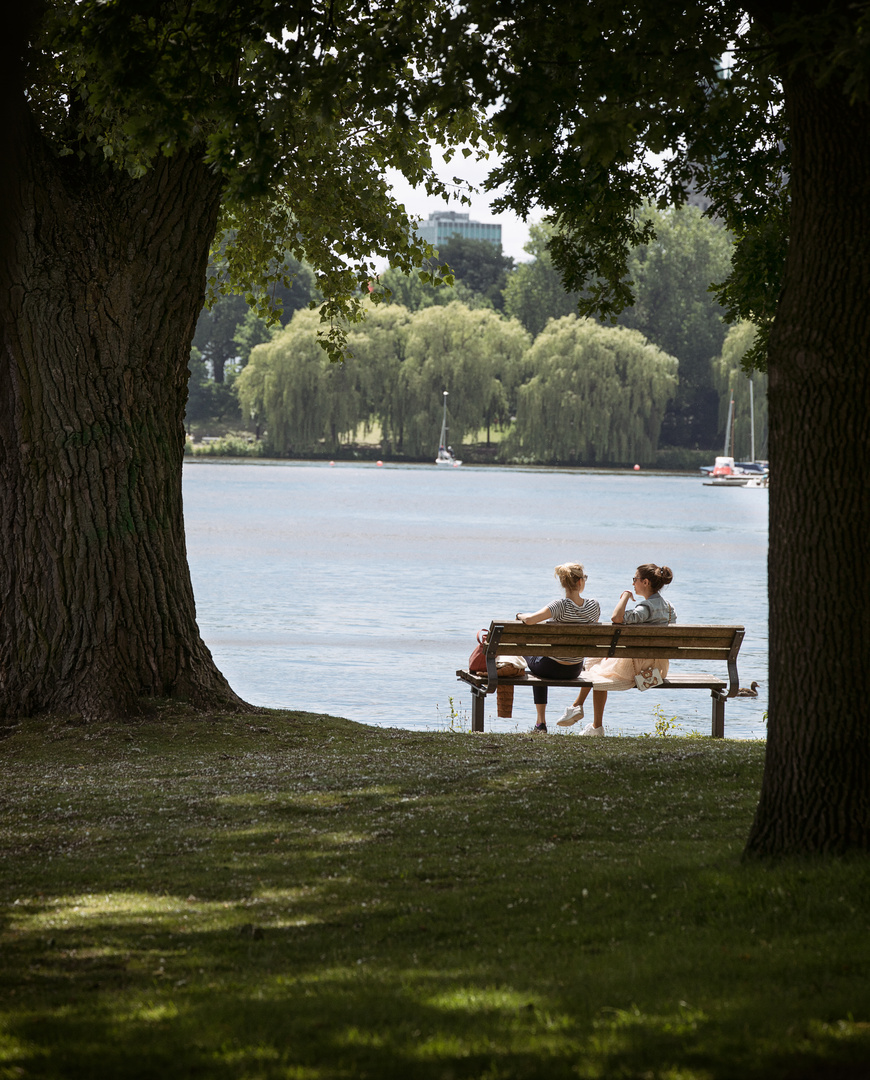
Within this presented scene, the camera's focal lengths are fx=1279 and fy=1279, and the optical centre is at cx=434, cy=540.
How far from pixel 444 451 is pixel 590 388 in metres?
11.7

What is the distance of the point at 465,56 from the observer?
568 cm

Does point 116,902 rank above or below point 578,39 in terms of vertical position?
below

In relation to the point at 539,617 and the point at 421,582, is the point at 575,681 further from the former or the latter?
the point at 421,582

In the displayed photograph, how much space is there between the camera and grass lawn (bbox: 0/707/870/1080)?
3.26 meters

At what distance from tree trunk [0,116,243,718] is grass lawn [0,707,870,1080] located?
1.28m

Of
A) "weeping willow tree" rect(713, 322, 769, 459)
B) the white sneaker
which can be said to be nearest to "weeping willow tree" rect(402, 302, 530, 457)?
"weeping willow tree" rect(713, 322, 769, 459)

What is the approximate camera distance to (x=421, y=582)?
24.6m

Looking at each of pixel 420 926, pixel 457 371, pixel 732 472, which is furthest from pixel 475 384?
pixel 420 926

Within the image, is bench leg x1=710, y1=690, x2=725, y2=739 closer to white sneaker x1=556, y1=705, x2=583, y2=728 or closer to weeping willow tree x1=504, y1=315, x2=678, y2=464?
white sneaker x1=556, y1=705, x2=583, y2=728

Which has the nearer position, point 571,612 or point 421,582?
point 571,612

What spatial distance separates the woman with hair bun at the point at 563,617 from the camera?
1010 centimetres

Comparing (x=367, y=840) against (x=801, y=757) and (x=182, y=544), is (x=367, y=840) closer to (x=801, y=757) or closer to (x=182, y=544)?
(x=801, y=757)

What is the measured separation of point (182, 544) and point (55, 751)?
6.05 ft

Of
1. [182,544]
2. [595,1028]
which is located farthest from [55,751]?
[595,1028]
